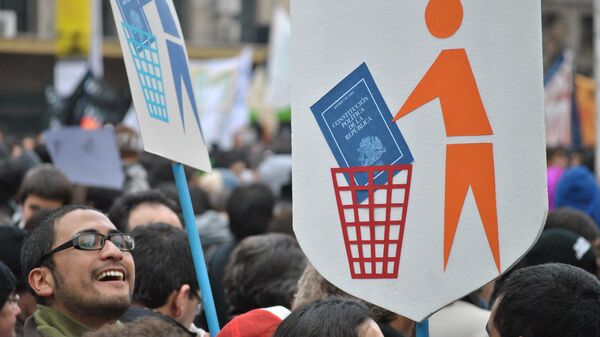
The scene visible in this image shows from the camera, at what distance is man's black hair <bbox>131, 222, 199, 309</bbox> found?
4.49 m

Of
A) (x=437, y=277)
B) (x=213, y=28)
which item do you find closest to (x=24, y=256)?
(x=437, y=277)

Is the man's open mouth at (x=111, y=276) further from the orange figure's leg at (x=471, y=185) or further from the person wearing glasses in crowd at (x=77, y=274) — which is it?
the orange figure's leg at (x=471, y=185)

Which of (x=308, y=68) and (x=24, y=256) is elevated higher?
(x=308, y=68)

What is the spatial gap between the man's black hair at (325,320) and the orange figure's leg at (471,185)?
0.38 metres

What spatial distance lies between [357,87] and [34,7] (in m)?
32.0

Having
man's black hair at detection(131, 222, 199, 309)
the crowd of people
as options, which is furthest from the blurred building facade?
man's black hair at detection(131, 222, 199, 309)

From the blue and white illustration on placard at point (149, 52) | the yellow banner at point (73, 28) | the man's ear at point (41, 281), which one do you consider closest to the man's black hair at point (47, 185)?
the man's ear at point (41, 281)

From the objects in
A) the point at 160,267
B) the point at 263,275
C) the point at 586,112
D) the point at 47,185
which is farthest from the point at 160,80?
the point at 586,112

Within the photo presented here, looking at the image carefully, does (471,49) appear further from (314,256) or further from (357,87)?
(314,256)

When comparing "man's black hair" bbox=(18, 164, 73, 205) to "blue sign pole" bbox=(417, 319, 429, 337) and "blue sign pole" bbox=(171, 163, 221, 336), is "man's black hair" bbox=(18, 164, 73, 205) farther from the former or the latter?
"blue sign pole" bbox=(417, 319, 429, 337)

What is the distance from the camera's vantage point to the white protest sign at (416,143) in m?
2.77

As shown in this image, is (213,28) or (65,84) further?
(213,28)

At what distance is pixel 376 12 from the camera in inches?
113

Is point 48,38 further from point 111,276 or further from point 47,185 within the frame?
point 111,276
